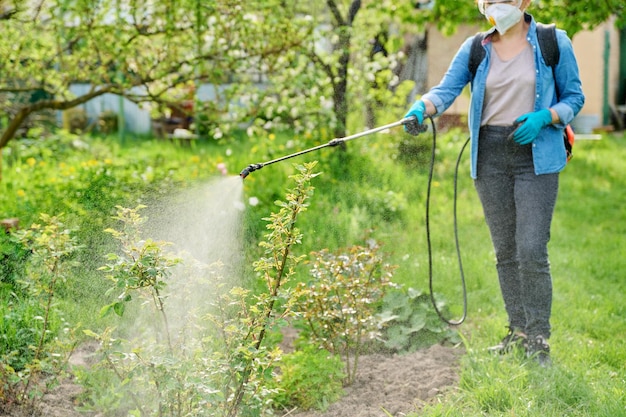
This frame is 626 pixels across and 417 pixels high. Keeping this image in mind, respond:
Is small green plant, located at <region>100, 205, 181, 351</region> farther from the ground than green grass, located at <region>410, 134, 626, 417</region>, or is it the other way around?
small green plant, located at <region>100, 205, 181, 351</region>

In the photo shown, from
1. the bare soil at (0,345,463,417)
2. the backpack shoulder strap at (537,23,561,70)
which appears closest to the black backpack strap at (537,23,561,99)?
the backpack shoulder strap at (537,23,561,70)

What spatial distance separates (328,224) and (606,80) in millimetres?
9249

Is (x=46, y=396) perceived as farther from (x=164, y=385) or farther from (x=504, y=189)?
(x=504, y=189)

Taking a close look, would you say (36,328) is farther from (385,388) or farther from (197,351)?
(385,388)

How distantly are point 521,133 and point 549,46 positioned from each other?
1.32 ft

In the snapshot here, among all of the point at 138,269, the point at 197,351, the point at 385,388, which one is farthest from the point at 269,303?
the point at 385,388

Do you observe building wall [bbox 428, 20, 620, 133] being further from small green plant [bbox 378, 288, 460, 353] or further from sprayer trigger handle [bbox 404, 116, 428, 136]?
sprayer trigger handle [bbox 404, 116, 428, 136]

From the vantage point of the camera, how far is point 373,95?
777cm

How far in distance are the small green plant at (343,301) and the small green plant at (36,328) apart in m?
1.06

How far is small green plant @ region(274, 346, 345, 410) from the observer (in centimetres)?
333

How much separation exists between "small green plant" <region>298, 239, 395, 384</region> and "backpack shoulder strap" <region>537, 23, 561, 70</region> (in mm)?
1168

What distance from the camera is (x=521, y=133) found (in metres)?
3.48

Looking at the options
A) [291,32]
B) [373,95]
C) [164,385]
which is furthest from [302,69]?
[164,385]

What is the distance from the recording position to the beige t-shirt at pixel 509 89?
3602 mm
